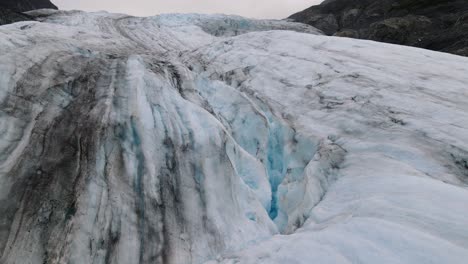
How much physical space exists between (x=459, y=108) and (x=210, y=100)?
15.2ft

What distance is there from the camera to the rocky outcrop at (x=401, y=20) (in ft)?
57.9

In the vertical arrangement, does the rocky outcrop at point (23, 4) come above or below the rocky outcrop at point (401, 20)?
below

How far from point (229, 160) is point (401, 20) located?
60.2 ft

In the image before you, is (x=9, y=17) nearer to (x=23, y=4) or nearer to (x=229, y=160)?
(x=229, y=160)

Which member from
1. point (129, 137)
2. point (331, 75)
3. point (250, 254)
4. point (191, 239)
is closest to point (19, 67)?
Result: point (129, 137)

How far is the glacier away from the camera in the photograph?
13.2 ft

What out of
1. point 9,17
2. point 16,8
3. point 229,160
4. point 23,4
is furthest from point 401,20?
point 23,4

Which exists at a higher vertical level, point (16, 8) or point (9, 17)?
point (9, 17)

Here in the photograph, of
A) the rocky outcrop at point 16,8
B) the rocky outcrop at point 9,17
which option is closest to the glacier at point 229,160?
the rocky outcrop at point 9,17

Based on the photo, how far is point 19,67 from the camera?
636 centimetres

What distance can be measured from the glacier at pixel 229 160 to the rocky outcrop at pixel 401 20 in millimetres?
10331

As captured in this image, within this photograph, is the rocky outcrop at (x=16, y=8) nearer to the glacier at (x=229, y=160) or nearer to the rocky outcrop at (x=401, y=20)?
the glacier at (x=229, y=160)

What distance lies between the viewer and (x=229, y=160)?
5.70 m

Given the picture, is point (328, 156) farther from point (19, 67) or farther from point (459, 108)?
point (19, 67)
